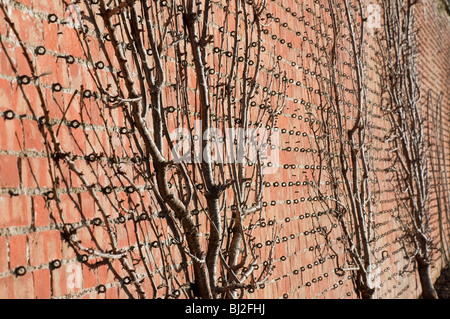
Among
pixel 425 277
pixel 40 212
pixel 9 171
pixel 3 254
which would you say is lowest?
pixel 425 277

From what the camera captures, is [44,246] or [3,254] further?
[44,246]

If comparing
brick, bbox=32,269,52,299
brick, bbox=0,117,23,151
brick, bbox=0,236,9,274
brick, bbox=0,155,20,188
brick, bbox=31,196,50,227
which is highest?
brick, bbox=0,117,23,151

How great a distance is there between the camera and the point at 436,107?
741 cm

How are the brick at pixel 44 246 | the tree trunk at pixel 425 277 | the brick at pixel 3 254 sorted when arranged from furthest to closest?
the tree trunk at pixel 425 277, the brick at pixel 44 246, the brick at pixel 3 254

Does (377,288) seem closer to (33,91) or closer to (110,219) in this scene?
(110,219)

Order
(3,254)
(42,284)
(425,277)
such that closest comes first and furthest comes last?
(3,254) < (42,284) < (425,277)

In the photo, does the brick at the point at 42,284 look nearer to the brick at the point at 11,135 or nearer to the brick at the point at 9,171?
the brick at the point at 9,171

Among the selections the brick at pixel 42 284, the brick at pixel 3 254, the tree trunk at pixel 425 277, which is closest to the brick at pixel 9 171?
the brick at pixel 3 254

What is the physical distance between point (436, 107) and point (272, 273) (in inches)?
216

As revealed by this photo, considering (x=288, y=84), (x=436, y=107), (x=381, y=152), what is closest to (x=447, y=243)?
(x=436, y=107)

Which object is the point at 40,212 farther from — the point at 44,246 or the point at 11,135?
the point at 11,135

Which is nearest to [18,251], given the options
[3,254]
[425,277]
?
[3,254]

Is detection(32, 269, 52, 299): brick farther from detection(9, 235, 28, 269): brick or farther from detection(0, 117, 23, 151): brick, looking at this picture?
detection(0, 117, 23, 151): brick

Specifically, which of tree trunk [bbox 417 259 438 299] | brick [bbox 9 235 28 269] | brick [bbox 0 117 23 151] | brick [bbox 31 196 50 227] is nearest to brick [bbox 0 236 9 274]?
brick [bbox 9 235 28 269]
